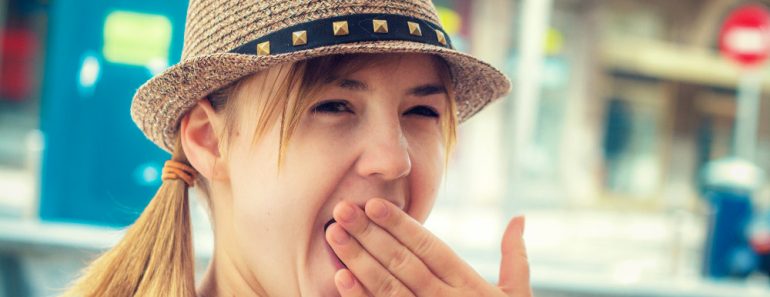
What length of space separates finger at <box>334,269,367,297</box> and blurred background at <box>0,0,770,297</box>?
36.6 inches

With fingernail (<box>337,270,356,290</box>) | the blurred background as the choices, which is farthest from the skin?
the blurred background

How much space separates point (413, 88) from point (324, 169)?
0.66ft

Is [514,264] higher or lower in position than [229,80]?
lower

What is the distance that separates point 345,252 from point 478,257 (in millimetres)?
4557

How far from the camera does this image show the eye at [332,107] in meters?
1.23

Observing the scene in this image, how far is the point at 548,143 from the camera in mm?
14242

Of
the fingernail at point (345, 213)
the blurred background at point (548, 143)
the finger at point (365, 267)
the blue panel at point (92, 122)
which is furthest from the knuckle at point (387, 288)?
the blue panel at point (92, 122)

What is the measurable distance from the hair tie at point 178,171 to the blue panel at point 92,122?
2435 mm

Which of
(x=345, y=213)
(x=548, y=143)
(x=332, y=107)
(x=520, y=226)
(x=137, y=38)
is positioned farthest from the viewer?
(x=548, y=143)

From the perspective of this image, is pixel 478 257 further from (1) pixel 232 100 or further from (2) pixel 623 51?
(2) pixel 623 51

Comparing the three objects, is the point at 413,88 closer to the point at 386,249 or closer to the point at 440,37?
the point at 440,37

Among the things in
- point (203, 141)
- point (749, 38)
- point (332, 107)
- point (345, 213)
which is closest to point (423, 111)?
point (332, 107)

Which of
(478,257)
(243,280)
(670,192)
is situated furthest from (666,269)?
(670,192)

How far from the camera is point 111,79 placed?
12.6ft
